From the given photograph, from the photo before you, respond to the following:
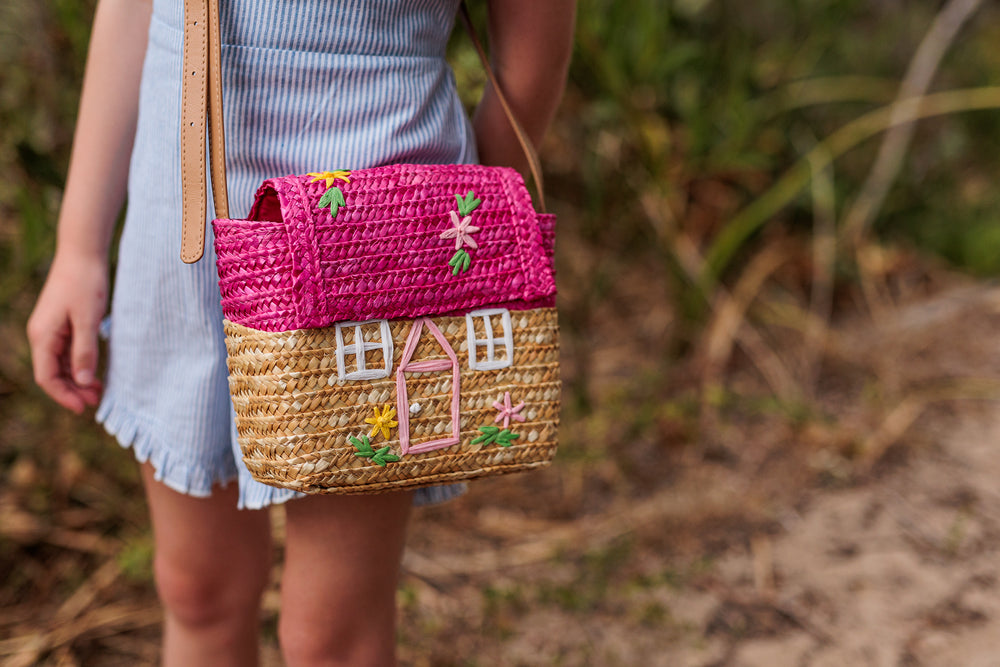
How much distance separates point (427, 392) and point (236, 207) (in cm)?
23

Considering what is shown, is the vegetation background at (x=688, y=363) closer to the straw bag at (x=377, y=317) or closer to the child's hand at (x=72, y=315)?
the child's hand at (x=72, y=315)

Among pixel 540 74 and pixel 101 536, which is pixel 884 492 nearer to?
pixel 540 74

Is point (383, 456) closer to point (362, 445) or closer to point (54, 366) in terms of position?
point (362, 445)

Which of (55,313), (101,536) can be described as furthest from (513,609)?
(55,313)

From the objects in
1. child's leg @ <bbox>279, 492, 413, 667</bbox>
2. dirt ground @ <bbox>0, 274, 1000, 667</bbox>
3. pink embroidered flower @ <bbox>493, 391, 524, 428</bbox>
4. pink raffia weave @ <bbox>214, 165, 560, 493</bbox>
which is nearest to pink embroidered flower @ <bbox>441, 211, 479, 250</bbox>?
pink raffia weave @ <bbox>214, 165, 560, 493</bbox>

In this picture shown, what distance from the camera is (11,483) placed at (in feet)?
5.41

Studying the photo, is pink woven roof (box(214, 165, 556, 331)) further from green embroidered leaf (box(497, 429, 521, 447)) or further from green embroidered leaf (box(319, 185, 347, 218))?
green embroidered leaf (box(497, 429, 521, 447))

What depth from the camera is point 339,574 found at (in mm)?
766

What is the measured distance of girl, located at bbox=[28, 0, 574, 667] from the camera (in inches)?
27.8

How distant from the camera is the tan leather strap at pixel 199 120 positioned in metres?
0.67

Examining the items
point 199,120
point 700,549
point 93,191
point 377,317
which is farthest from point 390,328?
point 700,549

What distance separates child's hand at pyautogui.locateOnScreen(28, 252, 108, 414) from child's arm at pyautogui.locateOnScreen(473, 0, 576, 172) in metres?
0.41

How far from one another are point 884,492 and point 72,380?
60.0 inches

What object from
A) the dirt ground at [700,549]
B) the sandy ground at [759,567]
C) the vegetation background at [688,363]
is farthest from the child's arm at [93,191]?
the sandy ground at [759,567]
